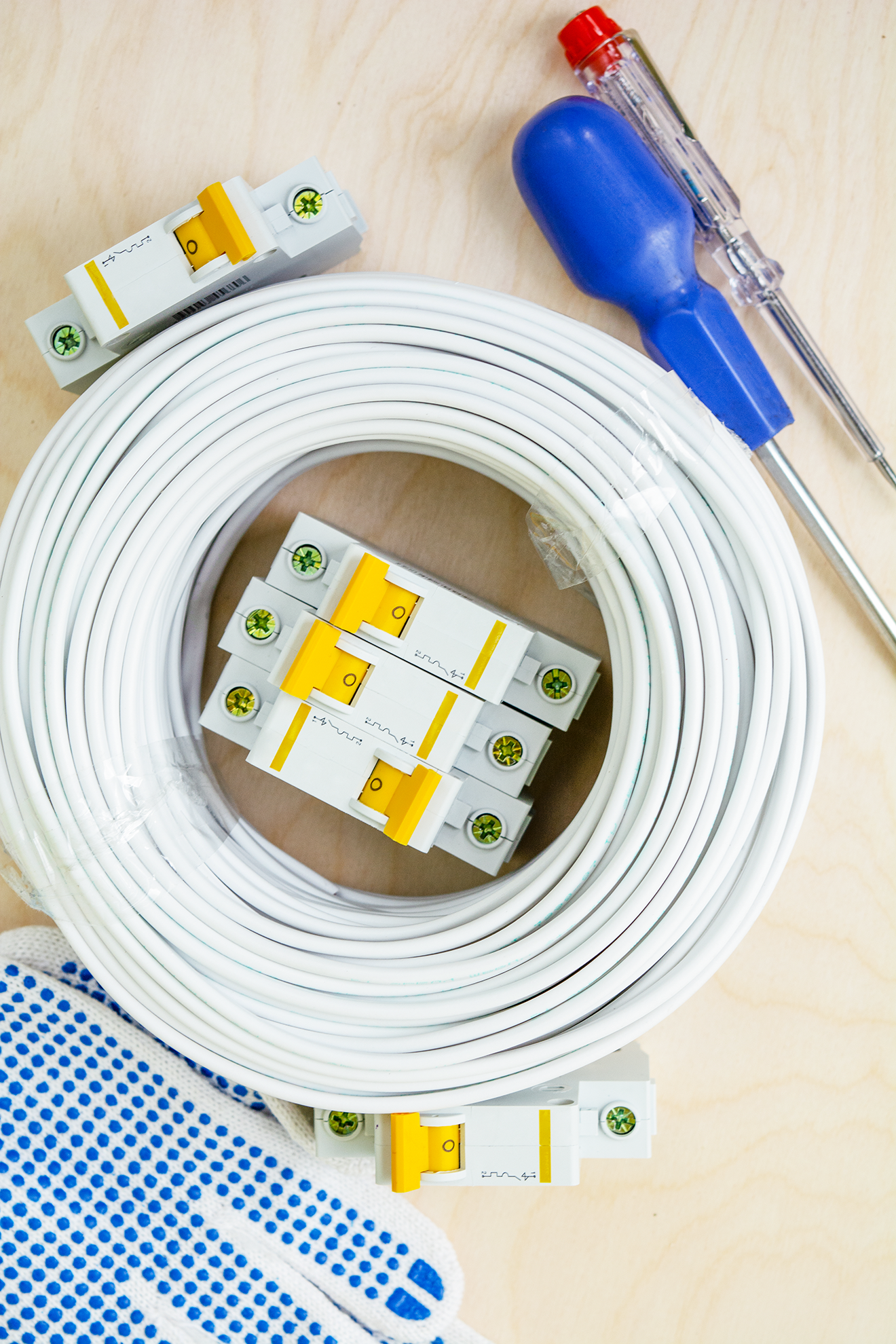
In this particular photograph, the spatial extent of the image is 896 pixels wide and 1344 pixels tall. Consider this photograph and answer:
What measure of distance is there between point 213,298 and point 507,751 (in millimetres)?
456

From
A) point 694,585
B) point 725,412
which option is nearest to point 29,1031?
point 694,585

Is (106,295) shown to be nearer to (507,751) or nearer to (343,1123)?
(507,751)

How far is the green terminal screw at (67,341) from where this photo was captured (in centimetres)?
78

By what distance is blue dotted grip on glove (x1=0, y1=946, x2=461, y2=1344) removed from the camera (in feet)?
2.84

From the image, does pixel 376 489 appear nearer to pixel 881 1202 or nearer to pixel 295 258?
pixel 295 258

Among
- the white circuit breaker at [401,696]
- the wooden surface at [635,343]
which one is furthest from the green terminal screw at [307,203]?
the white circuit breaker at [401,696]

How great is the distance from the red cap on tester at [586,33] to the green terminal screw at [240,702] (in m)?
0.62

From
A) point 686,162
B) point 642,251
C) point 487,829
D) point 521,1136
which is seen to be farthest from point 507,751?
point 686,162

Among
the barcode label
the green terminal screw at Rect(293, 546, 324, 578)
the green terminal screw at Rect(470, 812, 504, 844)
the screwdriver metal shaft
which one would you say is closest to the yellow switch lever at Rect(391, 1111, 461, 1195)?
the green terminal screw at Rect(470, 812, 504, 844)

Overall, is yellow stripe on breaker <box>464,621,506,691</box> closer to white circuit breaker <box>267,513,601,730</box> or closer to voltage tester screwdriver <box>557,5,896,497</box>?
white circuit breaker <box>267,513,601,730</box>

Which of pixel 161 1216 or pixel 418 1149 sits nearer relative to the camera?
pixel 418 1149

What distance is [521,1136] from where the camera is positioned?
2.39 ft

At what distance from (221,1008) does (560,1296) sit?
484mm

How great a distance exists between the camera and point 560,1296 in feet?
2.97
